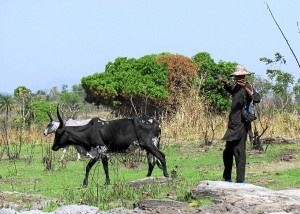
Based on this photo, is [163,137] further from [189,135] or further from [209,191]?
[209,191]

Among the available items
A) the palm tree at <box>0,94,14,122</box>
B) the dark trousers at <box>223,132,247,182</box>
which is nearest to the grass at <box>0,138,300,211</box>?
the dark trousers at <box>223,132,247,182</box>

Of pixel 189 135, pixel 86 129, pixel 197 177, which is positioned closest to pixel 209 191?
pixel 197 177

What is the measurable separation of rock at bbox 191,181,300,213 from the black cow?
436 centimetres

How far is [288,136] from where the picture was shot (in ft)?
77.9

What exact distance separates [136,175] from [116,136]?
118cm

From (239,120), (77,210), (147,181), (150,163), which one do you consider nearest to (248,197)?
(239,120)

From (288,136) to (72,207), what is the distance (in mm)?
14737

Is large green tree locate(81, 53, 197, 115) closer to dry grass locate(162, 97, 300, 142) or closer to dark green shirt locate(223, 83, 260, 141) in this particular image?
dry grass locate(162, 97, 300, 142)

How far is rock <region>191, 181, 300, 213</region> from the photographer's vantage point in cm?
980

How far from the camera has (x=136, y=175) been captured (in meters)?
15.6

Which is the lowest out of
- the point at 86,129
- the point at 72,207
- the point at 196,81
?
the point at 72,207

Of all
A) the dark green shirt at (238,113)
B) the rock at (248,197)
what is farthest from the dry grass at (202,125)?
the rock at (248,197)

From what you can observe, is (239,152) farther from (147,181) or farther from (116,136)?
(116,136)

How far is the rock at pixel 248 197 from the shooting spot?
9.80 meters
